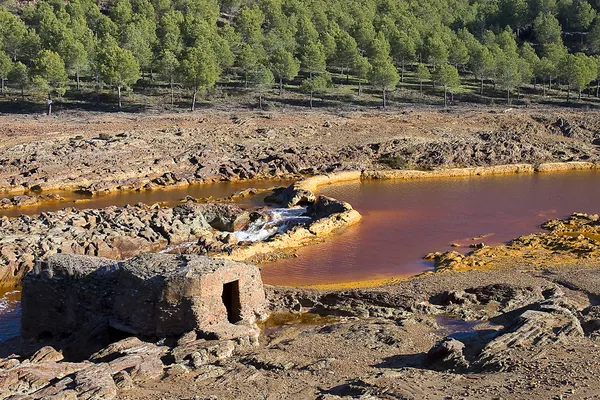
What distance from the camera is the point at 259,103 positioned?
233 feet

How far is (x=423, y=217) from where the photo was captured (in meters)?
42.1

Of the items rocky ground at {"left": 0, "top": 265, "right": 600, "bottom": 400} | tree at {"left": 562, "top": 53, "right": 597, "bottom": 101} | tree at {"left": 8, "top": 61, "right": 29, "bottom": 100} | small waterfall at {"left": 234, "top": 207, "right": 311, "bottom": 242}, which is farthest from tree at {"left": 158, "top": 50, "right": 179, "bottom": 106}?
rocky ground at {"left": 0, "top": 265, "right": 600, "bottom": 400}

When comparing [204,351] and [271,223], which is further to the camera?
[271,223]

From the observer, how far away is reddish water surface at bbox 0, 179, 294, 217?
43.5 metres

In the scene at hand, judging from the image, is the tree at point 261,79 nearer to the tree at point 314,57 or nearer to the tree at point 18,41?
the tree at point 314,57

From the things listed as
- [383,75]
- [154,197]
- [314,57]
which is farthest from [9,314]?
[314,57]

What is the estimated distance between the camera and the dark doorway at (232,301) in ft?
76.0

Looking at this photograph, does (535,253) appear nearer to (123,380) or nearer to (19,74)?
(123,380)

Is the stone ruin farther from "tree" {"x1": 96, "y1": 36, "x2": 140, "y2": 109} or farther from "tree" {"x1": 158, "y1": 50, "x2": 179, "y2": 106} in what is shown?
"tree" {"x1": 158, "y1": 50, "x2": 179, "y2": 106}

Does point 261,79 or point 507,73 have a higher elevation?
point 507,73

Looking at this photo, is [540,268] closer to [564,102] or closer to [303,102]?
[303,102]

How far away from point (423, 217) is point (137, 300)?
23.5m

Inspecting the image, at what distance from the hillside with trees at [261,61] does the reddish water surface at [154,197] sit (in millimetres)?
18738

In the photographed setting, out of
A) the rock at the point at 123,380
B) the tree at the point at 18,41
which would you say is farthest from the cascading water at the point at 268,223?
the tree at the point at 18,41
